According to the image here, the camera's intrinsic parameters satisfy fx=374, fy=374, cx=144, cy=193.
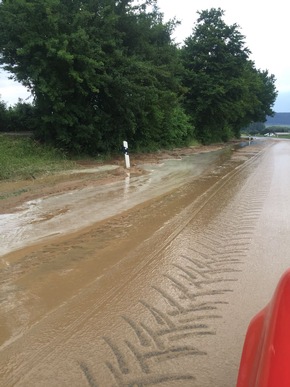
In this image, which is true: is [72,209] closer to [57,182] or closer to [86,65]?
[57,182]

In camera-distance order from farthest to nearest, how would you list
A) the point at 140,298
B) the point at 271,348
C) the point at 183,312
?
the point at 140,298
the point at 183,312
the point at 271,348

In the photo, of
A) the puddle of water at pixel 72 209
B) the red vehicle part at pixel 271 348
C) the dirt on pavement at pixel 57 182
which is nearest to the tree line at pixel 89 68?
the dirt on pavement at pixel 57 182

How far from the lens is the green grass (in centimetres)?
1161

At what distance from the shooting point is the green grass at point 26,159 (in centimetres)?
1161

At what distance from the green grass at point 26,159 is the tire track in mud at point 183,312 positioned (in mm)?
6890

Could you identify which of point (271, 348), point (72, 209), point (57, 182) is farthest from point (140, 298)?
point (57, 182)

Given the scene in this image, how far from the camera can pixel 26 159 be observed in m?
13.3

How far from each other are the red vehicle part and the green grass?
10.3 m

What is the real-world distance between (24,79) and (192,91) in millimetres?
20410

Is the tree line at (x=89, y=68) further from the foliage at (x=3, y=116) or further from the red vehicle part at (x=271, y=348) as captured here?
the red vehicle part at (x=271, y=348)

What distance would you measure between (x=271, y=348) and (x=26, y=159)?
41.6 ft

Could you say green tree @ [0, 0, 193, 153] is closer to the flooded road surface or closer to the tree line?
the tree line

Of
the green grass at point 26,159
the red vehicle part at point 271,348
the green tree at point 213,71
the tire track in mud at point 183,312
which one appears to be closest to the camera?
the red vehicle part at point 271,348

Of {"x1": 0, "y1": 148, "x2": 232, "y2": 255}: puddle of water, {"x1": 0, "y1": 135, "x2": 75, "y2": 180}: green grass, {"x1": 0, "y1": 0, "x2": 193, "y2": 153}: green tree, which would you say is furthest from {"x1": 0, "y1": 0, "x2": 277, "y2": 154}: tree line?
{"x1": 0, "y1": 148, "x2": 232, "y2": 255}: puddle of water
